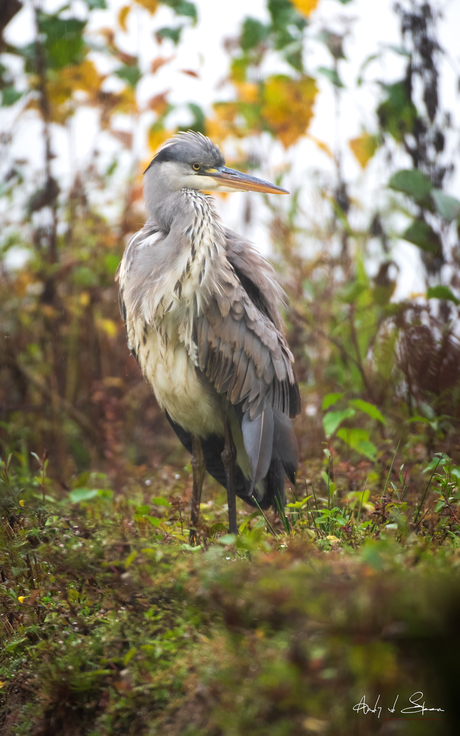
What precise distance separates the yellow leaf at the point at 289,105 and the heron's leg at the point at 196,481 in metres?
3.46

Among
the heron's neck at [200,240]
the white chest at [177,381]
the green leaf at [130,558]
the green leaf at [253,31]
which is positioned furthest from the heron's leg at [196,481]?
the green leaf at [253,31]

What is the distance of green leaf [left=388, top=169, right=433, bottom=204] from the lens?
14.8 ft

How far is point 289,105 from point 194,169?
2.76 metres

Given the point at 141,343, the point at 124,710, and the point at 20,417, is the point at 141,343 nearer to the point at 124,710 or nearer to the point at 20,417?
the point at 124,710

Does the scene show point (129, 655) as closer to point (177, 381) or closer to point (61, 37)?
point (177, 381)

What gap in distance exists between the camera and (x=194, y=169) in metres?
3.58

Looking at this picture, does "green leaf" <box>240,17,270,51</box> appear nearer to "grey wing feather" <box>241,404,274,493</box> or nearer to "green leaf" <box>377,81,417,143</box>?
"green leaf" <box>377,81,417,143</box>

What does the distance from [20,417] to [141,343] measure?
2.37m

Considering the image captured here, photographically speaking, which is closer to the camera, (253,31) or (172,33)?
(172,33)

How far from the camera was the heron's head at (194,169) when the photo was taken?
3533 mm

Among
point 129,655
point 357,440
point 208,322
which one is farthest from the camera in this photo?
point 357,440

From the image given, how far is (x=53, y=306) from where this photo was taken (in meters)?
5.36

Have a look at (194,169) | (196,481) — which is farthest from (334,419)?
(194,169)
